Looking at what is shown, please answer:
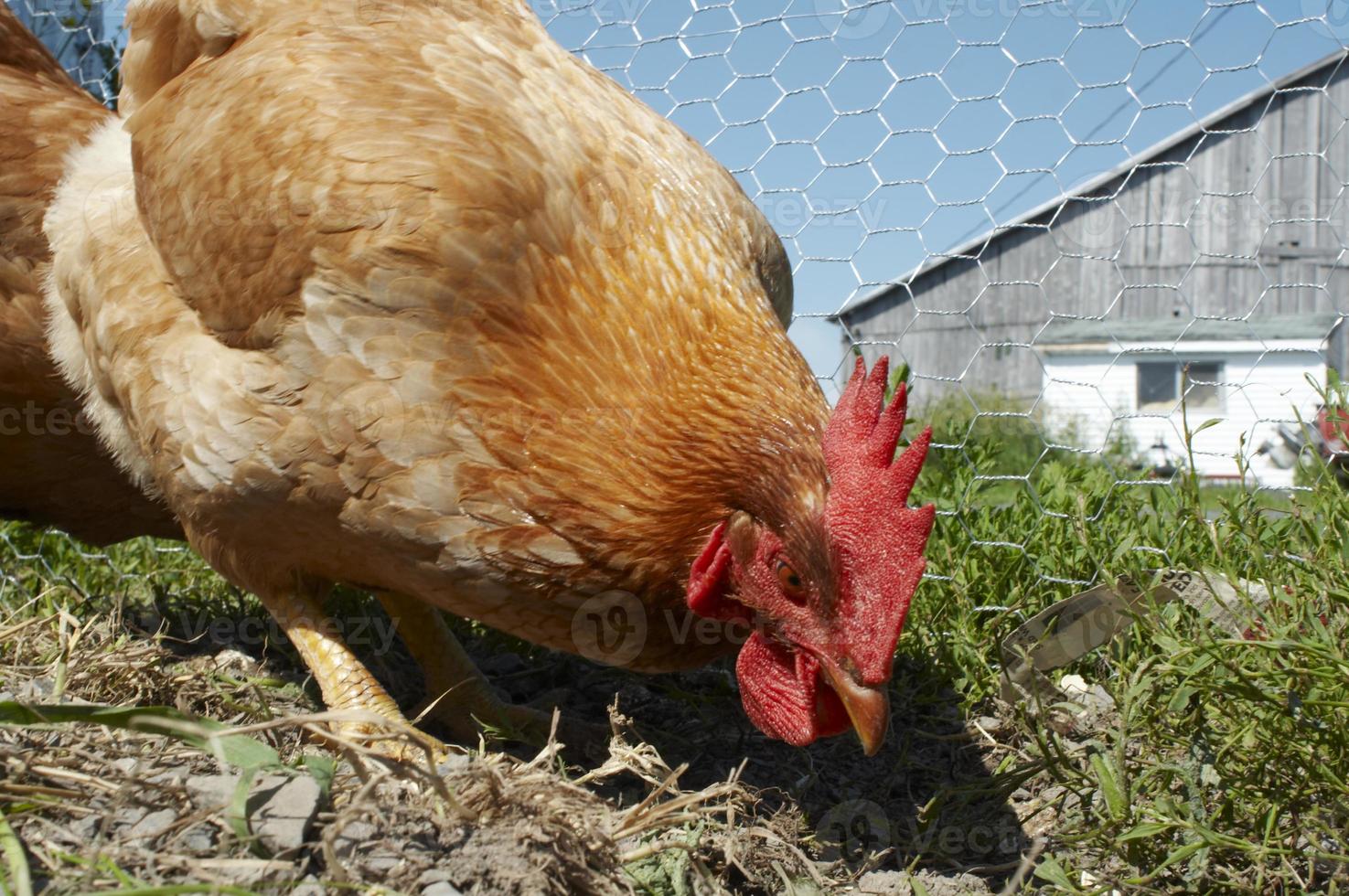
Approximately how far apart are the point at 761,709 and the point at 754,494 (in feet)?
1.19

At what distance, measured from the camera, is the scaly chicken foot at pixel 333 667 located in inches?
79.3

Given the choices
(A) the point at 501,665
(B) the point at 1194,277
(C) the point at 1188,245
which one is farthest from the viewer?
(B) the point at 1194,277

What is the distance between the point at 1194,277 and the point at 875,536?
138 inches

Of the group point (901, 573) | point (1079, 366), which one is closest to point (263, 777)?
point (901, 573)

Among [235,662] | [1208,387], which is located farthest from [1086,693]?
[1208,387]

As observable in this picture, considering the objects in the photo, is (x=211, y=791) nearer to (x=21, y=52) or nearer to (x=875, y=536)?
(x=875, y=536)

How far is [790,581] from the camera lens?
1664 mm

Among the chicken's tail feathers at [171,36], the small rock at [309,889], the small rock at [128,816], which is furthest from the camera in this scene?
the chicken's tail feathers at [171,36]

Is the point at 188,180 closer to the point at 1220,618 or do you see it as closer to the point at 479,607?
the point at 479,607

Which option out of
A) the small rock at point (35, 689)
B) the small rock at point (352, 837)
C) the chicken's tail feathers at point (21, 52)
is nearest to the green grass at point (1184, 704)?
the small rock at point (352, 837)

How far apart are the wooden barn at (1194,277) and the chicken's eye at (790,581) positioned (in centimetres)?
98

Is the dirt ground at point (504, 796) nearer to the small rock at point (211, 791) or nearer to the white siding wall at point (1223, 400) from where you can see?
the small rock at point (211, 791)

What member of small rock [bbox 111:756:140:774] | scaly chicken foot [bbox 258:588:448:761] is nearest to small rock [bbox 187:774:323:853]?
small rock [bbox 111:756:140:774]

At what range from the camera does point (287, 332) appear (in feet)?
5.98
